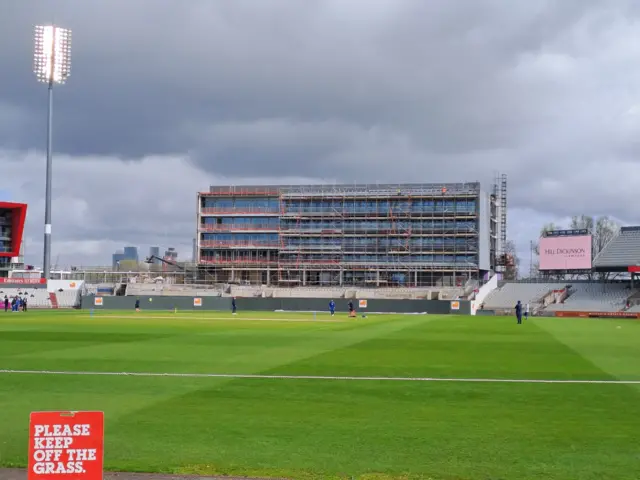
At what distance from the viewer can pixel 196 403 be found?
52.6 ft

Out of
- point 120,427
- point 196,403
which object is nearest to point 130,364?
point 196,403

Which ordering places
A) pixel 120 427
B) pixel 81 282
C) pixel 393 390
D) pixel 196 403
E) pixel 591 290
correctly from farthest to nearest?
pixel 81 282 → pixel 591 290 → pixel 393 390 → pixel 196 403 → pixel 120 427

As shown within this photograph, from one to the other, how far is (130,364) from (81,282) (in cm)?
9209

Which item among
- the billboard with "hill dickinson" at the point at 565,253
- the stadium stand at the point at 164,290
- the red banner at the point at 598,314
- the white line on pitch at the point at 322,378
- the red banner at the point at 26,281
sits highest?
the billboard with "hill dickinson" at the point at 565,253

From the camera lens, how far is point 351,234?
13612 cm

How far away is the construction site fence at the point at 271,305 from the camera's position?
9356 cm

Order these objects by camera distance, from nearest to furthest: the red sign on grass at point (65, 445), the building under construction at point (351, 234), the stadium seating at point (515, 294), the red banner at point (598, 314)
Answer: the red sign on grass at point (65, 445) < the red banner at point (598, 314) < the stadium seating at point (515, 294) < the building under construction at point (351, 234)

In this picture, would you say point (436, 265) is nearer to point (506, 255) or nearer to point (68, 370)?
point (506, 255)

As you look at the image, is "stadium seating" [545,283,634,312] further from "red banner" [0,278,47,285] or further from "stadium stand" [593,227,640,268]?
"red banner" [0,278,47,285]

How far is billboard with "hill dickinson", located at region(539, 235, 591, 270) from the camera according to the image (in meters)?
103

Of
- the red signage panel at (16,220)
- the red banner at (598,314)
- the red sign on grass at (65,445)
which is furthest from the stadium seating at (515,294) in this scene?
the red sign on grass at (65,445)

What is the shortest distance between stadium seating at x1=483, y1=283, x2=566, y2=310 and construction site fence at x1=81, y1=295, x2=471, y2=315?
10.2 m

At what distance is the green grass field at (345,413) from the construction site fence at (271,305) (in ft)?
211

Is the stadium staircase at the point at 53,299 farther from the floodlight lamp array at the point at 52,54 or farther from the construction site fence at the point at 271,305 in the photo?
the floodlight lamp array at the point at 52,54
